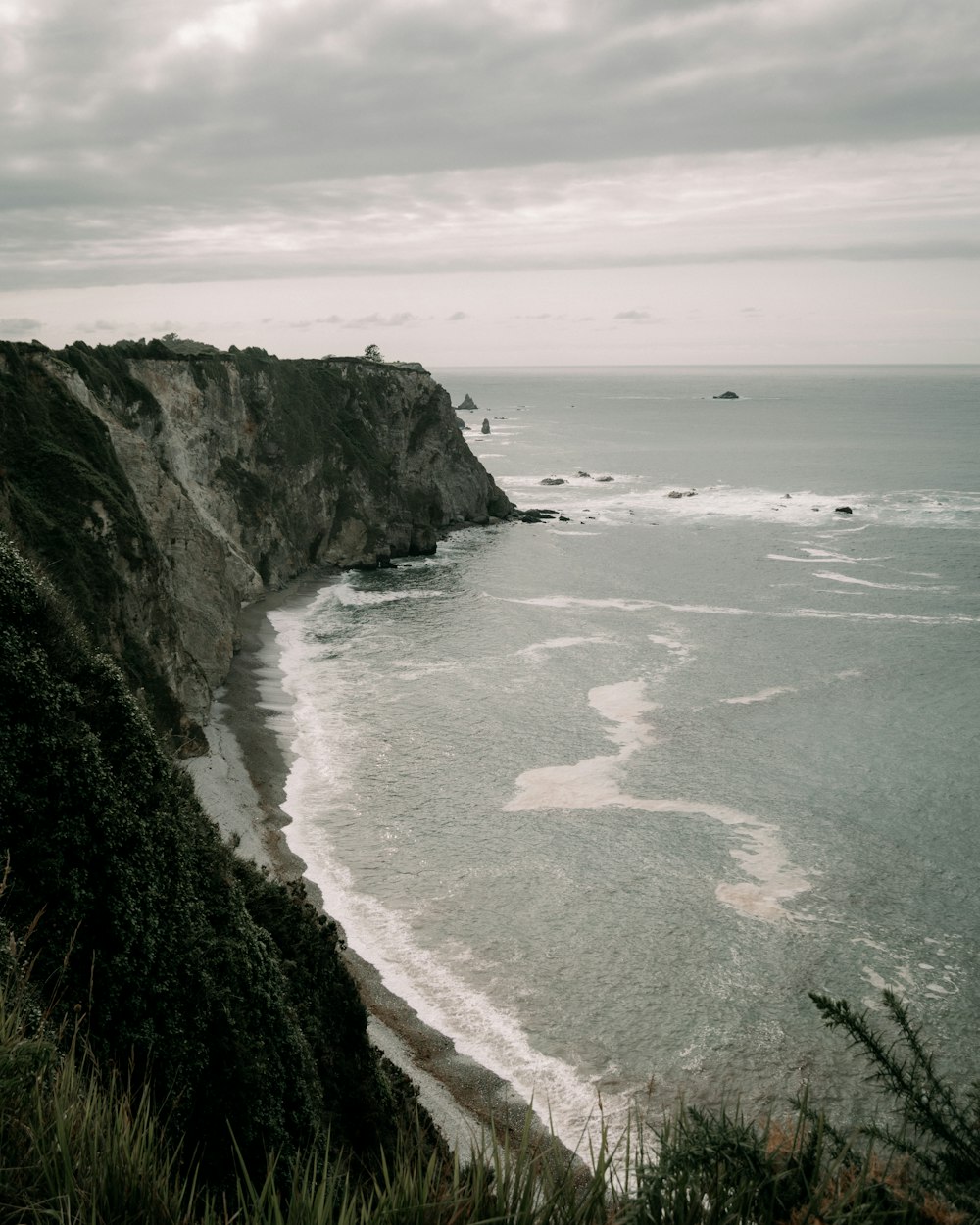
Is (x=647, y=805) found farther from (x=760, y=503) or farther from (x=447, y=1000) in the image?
(x=760, y=503)

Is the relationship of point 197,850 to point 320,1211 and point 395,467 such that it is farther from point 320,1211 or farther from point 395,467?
point 395,467

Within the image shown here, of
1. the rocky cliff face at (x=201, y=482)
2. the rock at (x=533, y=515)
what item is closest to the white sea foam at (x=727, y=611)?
the rocky cliff face at (x=201, y=482)

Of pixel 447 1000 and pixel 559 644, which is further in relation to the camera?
pixel 559 644

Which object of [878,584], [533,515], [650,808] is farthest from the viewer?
[533,515]

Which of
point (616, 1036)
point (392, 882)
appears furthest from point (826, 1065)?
point (392, 882)

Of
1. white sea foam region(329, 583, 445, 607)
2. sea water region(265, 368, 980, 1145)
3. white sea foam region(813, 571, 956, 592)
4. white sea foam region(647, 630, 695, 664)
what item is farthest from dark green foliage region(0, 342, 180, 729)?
white sea foam region(813, 571, 956, 592)

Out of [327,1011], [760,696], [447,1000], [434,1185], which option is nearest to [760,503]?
[760,696]

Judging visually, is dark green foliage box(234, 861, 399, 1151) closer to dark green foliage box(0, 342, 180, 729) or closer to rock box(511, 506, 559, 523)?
dark green foliage box(0, 342, 180, 729)
